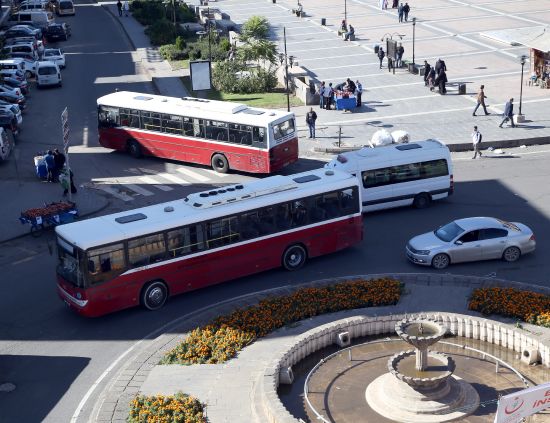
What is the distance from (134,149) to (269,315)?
1996 centimetres

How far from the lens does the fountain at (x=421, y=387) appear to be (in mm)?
20891

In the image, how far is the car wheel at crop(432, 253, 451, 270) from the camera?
3067cm

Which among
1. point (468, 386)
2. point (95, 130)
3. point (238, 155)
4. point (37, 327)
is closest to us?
point (468, 386)

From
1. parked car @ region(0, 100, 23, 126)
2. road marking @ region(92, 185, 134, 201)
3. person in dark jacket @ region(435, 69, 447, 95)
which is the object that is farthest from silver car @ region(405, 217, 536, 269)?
parked car @ region(0, 100, 23, 126)

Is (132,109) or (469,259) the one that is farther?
(132,109)

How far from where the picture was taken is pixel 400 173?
35906 millimetres

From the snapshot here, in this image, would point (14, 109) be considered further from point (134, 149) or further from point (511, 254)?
point (511, 254)

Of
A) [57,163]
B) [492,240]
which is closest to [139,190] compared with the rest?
[57,163]

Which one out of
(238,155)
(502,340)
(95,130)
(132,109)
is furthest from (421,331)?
(95,130)

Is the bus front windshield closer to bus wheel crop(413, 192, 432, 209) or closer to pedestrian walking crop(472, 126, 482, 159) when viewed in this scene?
bus wheel crop(413, 192, 432, 209)

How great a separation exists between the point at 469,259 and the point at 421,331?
9.47 metres

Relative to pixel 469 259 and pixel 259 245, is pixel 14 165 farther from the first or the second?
pixel 469 259

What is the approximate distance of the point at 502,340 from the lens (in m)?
24.3

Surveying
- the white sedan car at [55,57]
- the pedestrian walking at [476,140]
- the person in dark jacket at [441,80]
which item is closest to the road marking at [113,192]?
the pedestrian walking at [476,140]
